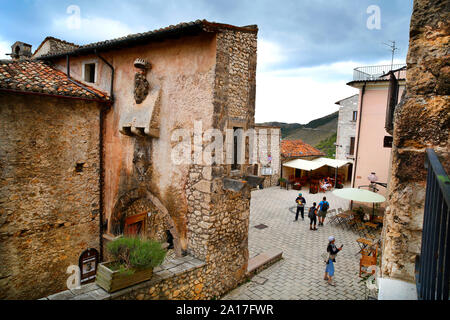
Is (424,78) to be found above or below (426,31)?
below

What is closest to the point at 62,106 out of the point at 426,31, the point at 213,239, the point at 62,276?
the point at 62,276

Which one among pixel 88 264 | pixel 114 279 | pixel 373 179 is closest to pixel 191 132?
pixel 114 279

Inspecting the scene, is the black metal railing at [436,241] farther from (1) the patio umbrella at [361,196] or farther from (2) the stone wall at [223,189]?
(1) the patio umbrella at [361,196]

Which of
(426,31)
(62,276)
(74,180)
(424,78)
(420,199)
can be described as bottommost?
(62,276)

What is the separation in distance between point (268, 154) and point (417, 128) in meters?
21.3

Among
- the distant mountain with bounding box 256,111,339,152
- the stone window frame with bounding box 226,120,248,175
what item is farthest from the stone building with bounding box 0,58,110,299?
the distant mountain with bounding box 256,111,339,152

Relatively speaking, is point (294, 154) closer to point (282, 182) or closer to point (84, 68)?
point (282, 182)

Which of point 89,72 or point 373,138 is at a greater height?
point 89,72

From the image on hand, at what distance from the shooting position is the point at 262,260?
9.52m
